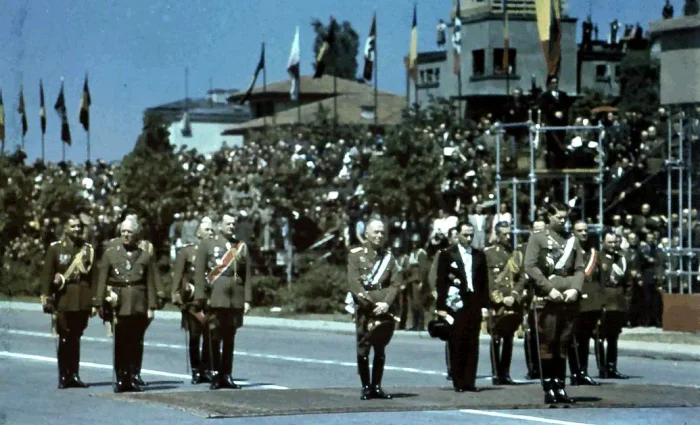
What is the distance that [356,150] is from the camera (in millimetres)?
44531

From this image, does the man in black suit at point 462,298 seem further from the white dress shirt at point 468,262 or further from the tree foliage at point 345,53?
the tree foliage at point 345,53

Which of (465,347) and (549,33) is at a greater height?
(549,33)

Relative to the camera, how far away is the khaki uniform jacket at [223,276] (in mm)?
19703

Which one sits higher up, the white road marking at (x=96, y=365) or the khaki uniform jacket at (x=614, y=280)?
the khaki uniform jacket at (x=614, y=280)

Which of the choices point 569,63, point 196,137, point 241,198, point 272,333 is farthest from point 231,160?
point 196,137

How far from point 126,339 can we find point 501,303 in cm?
434

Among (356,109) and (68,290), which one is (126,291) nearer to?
(68,290)

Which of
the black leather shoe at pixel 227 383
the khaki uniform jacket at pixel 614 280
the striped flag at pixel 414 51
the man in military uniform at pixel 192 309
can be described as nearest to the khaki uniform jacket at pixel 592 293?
the khaki uniform jacket at pixel 614 280

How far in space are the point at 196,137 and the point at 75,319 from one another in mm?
99040

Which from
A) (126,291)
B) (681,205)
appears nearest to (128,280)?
(126,291)

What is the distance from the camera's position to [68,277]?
2002 centimetres

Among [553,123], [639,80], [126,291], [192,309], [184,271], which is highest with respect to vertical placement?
[639,80]

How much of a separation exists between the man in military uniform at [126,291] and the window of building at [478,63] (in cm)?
5658

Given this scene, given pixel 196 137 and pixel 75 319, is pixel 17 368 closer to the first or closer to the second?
pixel 75 319
